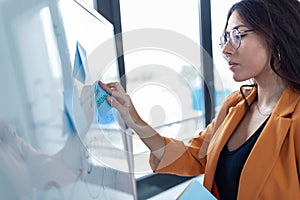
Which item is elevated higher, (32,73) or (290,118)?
(32,73)

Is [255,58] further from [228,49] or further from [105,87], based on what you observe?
[105,87]

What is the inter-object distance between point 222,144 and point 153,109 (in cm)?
27

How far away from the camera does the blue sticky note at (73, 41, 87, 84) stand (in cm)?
57

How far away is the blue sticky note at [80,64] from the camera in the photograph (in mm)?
567

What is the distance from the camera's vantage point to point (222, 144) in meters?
0.97

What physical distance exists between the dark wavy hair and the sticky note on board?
18.3 inches

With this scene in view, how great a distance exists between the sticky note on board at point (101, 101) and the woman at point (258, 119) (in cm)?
3

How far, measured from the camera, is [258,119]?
970mm

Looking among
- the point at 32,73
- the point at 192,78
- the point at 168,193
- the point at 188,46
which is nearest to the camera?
the point at 32,73

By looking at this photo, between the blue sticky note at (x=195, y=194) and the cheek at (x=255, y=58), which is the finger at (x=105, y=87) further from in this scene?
the cheek at (x=255, y=58)

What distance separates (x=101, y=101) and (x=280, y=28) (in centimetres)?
55

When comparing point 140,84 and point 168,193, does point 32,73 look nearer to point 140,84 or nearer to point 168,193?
point 140,84

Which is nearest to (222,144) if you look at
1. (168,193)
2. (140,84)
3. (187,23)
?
(140,84)

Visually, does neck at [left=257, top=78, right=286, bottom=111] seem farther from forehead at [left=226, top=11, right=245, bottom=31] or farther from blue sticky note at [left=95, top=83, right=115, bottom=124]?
blue sticky note at [left=95, top=83, right=115, bottom=124]
